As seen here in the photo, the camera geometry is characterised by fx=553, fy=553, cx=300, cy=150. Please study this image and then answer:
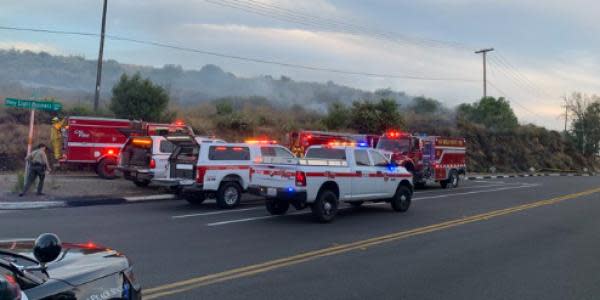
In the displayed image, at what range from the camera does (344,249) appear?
984 centimetres

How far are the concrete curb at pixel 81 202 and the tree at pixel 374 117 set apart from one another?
945 inches

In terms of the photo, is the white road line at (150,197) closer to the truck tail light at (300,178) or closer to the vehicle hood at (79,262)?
the truck tail light at (300,178)

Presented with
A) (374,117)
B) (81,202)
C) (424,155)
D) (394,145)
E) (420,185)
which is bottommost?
(81,202)

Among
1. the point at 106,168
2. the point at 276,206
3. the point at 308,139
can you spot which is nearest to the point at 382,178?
the point at 276,206

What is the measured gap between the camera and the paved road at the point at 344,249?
7191 mm

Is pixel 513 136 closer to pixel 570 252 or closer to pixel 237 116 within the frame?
pixel 237 116

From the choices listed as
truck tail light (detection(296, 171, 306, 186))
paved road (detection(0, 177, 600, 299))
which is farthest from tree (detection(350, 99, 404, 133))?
truck tail light (detection(296, 171, 306, 186))

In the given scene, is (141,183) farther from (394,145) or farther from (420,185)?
(420,185)

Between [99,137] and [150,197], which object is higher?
[99,137]

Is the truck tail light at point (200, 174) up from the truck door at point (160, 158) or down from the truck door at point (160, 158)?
down

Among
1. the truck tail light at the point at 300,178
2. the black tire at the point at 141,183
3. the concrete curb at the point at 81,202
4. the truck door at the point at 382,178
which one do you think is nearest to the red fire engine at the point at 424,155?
the truck door at the point at 382,178

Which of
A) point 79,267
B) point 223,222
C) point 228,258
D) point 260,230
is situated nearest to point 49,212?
point 223,222

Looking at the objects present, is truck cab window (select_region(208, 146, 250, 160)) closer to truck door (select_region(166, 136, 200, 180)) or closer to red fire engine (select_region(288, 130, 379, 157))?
truck door (select_region(166, 136, 200, 180))

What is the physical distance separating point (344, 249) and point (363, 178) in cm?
477
